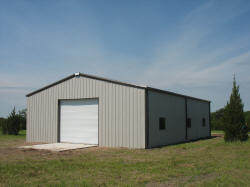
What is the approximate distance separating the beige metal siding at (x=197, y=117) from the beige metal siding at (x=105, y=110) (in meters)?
7.65

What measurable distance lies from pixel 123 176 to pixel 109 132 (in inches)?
314

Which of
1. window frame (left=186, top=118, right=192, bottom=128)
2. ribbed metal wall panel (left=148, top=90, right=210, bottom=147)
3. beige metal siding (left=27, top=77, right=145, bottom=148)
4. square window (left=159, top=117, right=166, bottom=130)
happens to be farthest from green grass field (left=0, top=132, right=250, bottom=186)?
window frame (left=186, top=118, right=192, bottom=128)

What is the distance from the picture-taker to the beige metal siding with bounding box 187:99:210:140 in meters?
20.7

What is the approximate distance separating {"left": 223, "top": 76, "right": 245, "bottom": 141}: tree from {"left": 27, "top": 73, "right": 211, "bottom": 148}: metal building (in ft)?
11.3

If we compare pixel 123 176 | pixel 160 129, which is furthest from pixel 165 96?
pixel 123 176

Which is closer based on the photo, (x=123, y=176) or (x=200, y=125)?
(x=123, y=176)

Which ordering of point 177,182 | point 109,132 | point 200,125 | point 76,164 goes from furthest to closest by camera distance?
1. point 200,125
2. point 109,132
3. point 76,164
4. point 177,182

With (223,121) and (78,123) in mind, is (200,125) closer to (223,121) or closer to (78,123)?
(223,121)

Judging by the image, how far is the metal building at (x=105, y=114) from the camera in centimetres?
1409

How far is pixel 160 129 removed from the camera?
51.2ft

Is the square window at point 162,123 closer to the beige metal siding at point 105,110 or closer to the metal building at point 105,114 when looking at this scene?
the metal building at point 105,114

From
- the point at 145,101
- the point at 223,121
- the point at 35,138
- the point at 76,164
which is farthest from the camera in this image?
the point at 35,138

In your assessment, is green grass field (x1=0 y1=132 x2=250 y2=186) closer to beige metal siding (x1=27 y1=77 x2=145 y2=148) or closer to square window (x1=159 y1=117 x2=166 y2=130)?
beige metal siding (x1=27 y1=77 x2=145 y2=148)

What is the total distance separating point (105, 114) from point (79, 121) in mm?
2404
